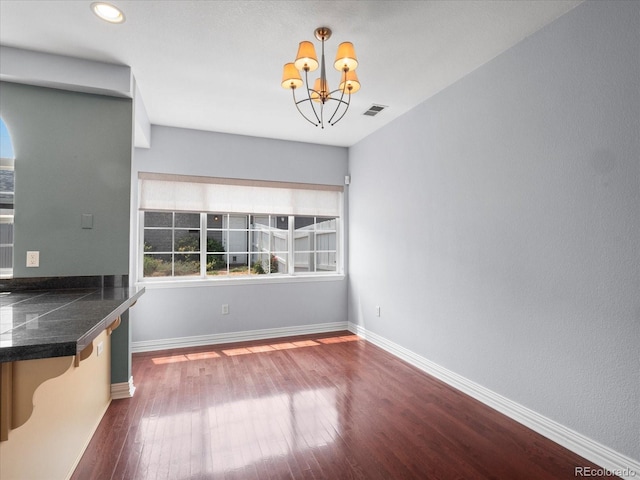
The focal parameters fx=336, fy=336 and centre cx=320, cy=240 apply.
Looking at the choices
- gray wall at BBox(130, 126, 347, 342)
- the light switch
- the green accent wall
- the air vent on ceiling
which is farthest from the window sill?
the air vent on ceiling

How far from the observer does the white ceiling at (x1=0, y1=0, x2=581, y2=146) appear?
208 centimetres

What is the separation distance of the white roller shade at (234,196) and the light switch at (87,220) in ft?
4.73

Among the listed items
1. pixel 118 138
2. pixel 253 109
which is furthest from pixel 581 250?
pixel 118 138

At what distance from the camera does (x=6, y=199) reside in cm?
247

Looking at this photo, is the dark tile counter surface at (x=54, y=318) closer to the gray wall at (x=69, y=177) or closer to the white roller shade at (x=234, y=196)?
the gray wall at (x=69, y=177)

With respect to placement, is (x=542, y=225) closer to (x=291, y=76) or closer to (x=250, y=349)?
(x=291, y=76)

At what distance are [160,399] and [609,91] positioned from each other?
376cm

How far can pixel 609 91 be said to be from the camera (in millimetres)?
1917

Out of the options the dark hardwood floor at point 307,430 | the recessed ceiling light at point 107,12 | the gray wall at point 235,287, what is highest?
the recessed ceiling light at point 107,12

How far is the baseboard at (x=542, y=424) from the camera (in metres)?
1.85

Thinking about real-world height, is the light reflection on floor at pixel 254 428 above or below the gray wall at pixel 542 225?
below

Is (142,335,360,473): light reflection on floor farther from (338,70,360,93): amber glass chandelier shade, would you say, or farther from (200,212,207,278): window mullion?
(338,70,360,93): amber glass chandelier shade

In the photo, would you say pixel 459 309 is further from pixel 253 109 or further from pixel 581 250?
pixel 253 109

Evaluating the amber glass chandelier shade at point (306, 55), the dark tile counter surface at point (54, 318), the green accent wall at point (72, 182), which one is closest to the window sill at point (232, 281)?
the green accent wall at point (72, 182)
